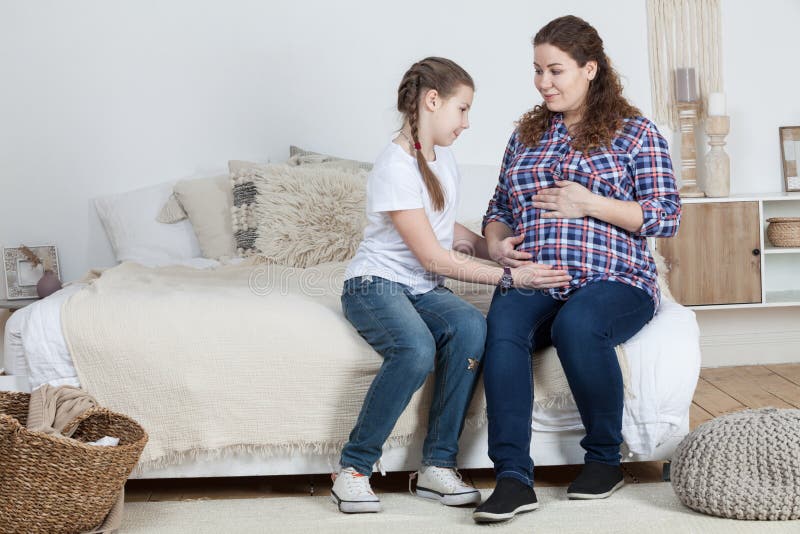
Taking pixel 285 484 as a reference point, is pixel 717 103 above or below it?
above

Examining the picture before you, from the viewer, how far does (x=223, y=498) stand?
2.05 meters

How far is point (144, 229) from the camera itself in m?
3.14

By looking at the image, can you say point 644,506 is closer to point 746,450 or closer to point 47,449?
point 746,450

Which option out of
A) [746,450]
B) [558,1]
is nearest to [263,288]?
[746,450]

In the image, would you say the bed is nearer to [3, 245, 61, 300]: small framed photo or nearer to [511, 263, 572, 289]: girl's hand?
[511, 263, 572, 289]: girl's hand

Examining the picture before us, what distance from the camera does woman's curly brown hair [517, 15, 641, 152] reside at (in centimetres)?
201

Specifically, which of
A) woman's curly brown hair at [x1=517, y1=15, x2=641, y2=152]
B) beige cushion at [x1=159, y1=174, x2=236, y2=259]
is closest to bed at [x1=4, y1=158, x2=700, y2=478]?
woman's curly brown hair at [x1=517, y1=15, x2=641, y2=152]

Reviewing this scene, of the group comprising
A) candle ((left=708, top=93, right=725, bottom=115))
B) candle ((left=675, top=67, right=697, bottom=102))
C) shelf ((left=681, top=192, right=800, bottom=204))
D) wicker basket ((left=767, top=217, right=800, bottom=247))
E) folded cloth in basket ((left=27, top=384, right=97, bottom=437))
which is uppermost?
candle ((left=675, top=67, right=697, bottom=102))

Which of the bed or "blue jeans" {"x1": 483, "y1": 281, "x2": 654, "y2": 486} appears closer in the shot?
"blue jeans" {"x1": 483, "y1": 281, "x2": 654, "y2": 486}

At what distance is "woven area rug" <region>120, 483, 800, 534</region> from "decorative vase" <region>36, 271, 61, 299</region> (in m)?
1.38

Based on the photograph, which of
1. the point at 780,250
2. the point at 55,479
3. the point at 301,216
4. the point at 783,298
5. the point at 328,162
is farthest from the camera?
the point at 783,298

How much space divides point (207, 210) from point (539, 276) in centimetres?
143

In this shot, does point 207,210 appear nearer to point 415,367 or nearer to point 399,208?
point 399,208

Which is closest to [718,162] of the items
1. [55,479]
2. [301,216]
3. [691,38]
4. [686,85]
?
Answer: [686,85]
